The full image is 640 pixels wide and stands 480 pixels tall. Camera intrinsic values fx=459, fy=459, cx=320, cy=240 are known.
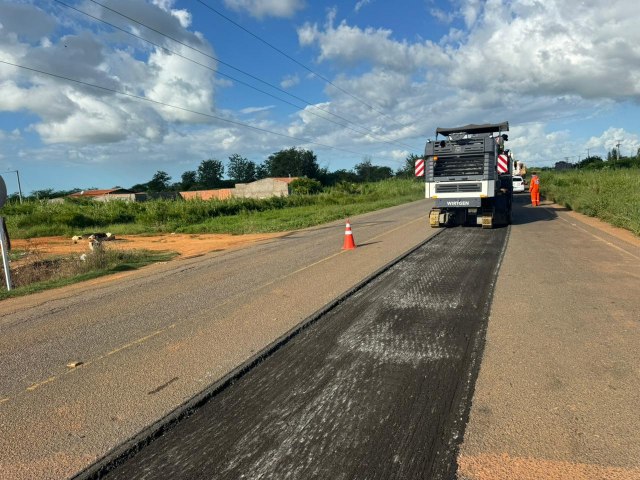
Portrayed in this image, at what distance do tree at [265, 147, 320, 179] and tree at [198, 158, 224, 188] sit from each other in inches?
748

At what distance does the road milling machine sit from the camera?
15617 mm

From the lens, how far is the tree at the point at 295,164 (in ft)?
393

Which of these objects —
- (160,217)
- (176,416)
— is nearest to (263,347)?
(176,416)

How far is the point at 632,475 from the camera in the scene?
112 inches

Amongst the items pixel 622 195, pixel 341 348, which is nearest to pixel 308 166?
pixel 622 195

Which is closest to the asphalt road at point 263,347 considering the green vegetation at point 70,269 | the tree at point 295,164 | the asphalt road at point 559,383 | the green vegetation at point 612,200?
the asphalt road at point 559,383

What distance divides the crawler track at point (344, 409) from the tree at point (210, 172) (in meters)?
129

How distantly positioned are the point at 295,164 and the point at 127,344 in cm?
11623

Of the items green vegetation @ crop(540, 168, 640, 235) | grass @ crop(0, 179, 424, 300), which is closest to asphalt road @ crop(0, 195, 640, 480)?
grass @ crop(0, 179, 424, 300)

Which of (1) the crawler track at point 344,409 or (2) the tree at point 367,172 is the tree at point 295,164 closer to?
(2) the tree at point 367,172

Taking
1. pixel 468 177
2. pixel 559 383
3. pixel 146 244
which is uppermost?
pixel 468 177

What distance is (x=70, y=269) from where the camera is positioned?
498 inches

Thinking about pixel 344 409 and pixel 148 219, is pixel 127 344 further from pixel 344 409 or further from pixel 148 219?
pixel 148 219

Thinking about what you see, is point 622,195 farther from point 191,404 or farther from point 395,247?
point 191,404
